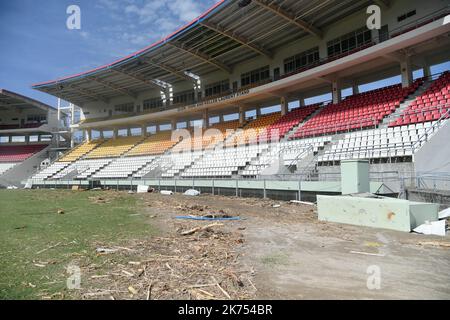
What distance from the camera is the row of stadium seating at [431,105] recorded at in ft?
45.0

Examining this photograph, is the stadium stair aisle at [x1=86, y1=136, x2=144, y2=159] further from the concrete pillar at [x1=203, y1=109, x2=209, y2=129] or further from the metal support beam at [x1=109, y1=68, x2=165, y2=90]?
the concrete pillar at [x1=203, y1=109, x2=209, y2=129]

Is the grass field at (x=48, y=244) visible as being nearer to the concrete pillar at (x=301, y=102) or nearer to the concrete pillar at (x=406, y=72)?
the concrete pillar at (x=406, y=72)

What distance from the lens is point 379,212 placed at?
25.7ft

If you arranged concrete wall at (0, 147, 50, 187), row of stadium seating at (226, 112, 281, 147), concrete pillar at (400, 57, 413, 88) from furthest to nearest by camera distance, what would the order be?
concrete wall at (0, 147, 50, 187) < row of stadium seating at (226, 112, 281, 147) < concrete pillar at (400, 57, 413, 88)

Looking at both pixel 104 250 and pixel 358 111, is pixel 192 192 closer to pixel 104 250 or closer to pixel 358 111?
pixel 358 111

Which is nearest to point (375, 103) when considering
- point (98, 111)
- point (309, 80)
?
point (309, 80)

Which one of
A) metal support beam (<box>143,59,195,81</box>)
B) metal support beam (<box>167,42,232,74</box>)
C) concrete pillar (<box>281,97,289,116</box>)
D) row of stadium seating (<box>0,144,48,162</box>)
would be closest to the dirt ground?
concrete pillar (<box>281,97,289,116</box>)

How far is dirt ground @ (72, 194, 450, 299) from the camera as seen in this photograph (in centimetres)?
351

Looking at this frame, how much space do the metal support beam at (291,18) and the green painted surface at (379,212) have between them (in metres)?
15.7

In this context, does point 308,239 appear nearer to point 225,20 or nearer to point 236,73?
point 225,20

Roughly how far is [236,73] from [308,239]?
26.4 meters

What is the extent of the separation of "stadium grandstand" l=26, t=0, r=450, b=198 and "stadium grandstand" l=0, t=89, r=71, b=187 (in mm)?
6017

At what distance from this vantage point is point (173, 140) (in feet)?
109

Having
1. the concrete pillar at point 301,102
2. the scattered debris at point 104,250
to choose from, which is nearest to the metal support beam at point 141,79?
the concrete pillar at point 301,102
